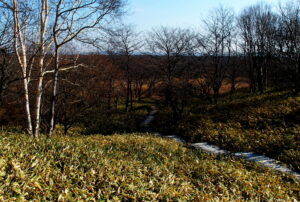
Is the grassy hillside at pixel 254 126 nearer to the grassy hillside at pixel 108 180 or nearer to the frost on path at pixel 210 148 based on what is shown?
the frost on path at pixel 210 148

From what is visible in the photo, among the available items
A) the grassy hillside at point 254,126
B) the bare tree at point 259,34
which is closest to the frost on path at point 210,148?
the grassy hillside at point 254,126

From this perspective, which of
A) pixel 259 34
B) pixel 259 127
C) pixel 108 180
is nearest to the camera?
pixel 108 180

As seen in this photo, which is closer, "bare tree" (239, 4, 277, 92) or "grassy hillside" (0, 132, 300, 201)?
"grassy hillside" (0, 132, 300, 201)

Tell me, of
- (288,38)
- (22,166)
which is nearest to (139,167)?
(22,166)

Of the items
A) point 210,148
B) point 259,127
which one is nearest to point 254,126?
point 259,127

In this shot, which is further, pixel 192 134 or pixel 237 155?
pixel 192 134

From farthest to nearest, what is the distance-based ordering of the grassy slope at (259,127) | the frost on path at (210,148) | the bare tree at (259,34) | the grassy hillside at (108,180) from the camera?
the bare tree at (259,34) < the frost on path at (210,148) < the grassy slope at (259,127) < the grassy hillside at (108,180)

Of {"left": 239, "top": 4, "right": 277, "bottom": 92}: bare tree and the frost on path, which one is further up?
{"left": 239, "top": 4, "right": 277, "bottom": 92}: bare tree

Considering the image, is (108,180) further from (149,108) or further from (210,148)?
(149,108)

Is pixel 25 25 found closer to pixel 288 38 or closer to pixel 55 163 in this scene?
pixel 55 163

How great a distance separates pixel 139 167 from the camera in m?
5.11

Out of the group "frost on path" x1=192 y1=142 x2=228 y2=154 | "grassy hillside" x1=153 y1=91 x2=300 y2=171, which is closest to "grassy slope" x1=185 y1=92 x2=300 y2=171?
"grassy hillside" x1=153 y1=91 x2=300 y2=171

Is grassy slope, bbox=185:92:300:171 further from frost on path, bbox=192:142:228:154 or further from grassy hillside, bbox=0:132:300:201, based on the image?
grassy hillside, bbox=0:132:300:201

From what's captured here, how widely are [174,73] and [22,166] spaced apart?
67.9ft
